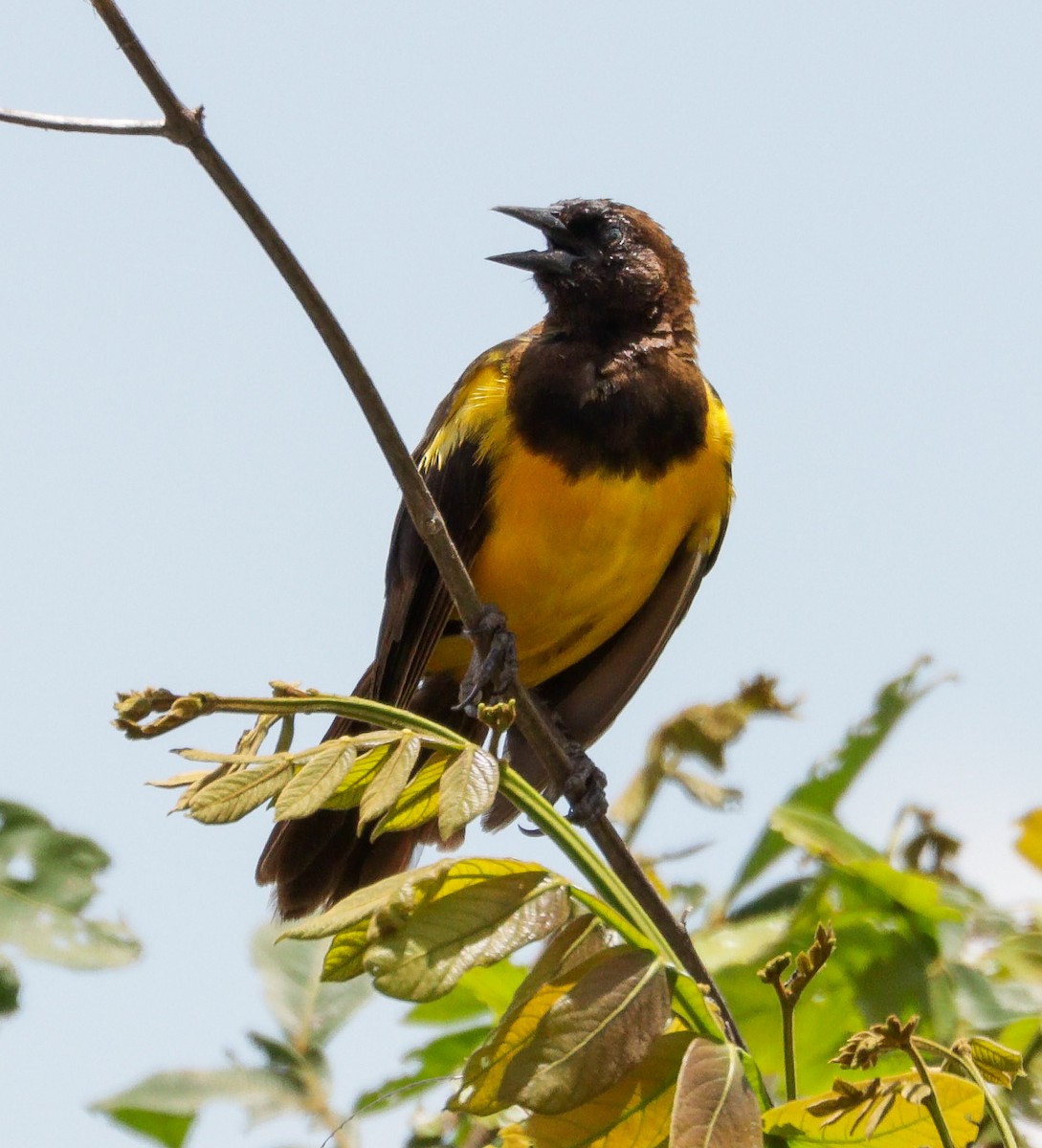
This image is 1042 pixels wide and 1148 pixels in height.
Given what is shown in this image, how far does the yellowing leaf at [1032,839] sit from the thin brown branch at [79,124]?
1.82 m

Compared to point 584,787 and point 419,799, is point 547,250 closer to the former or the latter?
point 584,787

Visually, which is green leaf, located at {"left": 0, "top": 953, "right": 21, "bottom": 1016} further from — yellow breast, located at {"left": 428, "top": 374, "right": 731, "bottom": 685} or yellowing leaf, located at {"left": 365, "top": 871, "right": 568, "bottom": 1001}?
yellow breast, located at {"left": 428, "top": 374, "right": 731, "bottom": 685}

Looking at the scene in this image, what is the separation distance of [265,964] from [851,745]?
51.5 inches

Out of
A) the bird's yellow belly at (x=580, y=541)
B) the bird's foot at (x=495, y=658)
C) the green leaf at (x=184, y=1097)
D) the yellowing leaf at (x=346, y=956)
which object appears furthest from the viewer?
the bird's yellow belly at (x=580, y=541)

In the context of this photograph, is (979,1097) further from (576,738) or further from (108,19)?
(576,738)

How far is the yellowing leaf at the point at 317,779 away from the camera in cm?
153

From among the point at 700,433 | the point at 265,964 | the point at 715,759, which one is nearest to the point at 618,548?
the point at 700,433

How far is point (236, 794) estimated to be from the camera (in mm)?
1545

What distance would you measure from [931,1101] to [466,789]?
1.80 ft

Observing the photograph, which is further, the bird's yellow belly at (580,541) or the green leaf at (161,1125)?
the bird's yellow belly at (580,541)

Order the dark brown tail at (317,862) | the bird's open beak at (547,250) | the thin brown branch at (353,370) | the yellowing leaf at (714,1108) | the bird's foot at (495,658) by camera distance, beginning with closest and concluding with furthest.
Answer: the yellowing leaf at (714,1108) < the thin brown branch at (353,370) < the bird's foot at (495,658) < the dark brown tail at (317,862) < the bird's open beak at (547,250)

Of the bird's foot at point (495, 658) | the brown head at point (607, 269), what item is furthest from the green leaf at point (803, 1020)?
the brown head at point (607, 269)

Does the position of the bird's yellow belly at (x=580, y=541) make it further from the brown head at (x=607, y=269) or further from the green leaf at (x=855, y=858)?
the green leaf at (x=855, y=858)

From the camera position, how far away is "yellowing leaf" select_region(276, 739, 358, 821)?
1526 mm
